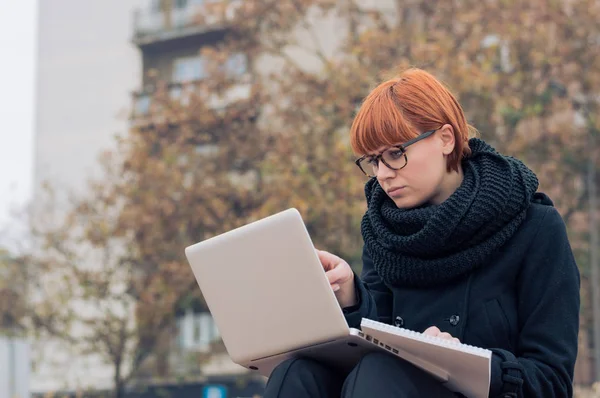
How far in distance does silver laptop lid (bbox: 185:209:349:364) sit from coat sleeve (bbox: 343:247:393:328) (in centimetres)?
29

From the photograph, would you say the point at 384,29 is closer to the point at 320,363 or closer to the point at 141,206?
the point at 141,206

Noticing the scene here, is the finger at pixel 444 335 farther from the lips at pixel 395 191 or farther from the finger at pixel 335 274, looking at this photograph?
the lips at pixel 395 191

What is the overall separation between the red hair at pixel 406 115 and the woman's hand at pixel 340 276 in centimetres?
30

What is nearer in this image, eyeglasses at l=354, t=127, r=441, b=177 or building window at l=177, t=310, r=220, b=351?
eyeglasses at l=354, t=127, r=441, b=177

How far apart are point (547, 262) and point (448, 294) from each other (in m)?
0.28

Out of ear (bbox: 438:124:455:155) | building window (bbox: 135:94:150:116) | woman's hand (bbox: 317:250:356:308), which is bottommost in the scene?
woman's hand (bbox: 317:250:356:308)

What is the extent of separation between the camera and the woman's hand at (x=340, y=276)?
254 centimetres

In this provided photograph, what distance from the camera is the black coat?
92.0 inches

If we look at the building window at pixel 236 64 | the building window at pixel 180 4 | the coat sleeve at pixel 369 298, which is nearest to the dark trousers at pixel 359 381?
the coat sleeve at pixel 369 298

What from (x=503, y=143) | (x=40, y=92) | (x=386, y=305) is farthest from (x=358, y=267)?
(x=40, y=92)

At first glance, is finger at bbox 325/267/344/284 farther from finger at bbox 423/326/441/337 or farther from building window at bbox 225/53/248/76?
building window at bbox 225/53/248/76

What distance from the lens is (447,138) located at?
2.63 m

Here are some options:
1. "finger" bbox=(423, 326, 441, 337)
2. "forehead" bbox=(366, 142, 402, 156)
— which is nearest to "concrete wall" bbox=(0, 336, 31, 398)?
"forehead" bbox=(366, 142, 402, 156)

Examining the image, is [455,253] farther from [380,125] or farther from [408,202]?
[380,125]
